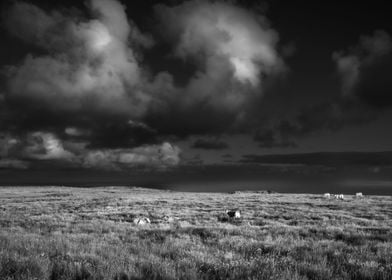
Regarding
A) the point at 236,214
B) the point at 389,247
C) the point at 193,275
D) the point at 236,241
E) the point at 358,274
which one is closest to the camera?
the point at 193,275

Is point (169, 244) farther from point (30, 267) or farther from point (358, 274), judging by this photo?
point (358, 274)

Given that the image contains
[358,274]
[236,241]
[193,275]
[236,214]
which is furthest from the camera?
[236,214]

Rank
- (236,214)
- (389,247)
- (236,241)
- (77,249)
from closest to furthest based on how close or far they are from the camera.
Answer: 1. (77,249)
2. (389,247)
3. (236,241)
4. (236,214)

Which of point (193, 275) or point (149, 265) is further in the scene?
point (149, 265)

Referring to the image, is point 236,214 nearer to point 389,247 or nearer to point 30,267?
Answer: point 389,247

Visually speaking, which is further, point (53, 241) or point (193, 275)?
point (53, 241)

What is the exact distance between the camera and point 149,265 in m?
7.93

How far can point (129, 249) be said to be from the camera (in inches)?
421

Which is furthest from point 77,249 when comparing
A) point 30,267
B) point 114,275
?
point 114,275

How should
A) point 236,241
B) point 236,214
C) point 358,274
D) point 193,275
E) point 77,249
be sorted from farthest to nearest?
1. point 236,214
2. point 236,241
3. point 77,249
4. point 358,274
5. point 193,275

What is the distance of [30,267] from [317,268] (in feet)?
21.3

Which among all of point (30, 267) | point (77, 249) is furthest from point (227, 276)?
point (77, 249)

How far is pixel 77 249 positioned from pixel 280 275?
6.17 m

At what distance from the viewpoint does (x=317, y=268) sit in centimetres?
795
